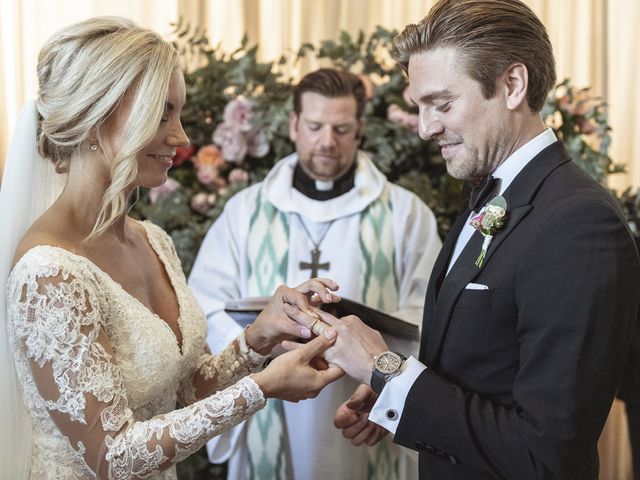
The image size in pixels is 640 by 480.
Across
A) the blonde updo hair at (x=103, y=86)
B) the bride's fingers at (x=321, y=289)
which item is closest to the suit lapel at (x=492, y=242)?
the bride's fingers at (x=321, y=289)

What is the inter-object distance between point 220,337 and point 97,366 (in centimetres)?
163

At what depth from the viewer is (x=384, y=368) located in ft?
6.28

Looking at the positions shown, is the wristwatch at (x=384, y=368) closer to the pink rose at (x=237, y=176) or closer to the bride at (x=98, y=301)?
the bride at (x=98, y=301)

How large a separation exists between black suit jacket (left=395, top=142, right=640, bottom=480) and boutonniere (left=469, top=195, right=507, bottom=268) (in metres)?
0.02

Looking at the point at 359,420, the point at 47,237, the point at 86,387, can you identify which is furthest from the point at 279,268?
the point at 86,387

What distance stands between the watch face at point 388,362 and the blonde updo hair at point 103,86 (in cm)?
71

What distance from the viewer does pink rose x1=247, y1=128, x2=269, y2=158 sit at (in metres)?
4.05

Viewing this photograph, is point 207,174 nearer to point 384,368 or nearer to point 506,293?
point 384,368

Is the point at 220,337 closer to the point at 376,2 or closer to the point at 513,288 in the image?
the point at 513,288

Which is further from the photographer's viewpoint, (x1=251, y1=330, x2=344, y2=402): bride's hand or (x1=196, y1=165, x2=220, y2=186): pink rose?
(x1=196, y1=165, x2=220, y2=186): pink rose

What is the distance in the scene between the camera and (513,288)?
1785 mm

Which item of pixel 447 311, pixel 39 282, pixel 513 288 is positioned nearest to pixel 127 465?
pixel 39 282

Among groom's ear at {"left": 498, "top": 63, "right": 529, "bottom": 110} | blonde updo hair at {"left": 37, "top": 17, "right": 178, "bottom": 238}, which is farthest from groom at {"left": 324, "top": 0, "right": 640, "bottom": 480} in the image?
blonde updo hair at {"left": 37, "top": 17, "right": 178, "bottom": 238}

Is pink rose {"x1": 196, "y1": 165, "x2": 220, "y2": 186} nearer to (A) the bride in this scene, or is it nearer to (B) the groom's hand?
(A) the bride
